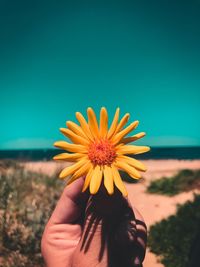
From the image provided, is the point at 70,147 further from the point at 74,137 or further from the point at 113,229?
the point at 113,229

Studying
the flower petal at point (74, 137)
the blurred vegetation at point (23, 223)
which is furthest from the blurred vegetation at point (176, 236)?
the flower petal at point (74, 137)

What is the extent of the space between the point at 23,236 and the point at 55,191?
2.58 m

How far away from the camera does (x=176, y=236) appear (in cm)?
686

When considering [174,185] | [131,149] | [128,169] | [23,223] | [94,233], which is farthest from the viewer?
[174,185]

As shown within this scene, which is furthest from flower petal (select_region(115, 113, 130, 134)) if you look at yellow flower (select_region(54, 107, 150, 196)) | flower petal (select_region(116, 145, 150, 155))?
flower petal (select_region(116, 145, 150, 155))

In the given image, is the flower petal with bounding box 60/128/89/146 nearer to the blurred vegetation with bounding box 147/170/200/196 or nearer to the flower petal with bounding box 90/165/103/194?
the flower petal with bounding box 90/165/103/194

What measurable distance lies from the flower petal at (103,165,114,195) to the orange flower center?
40 millimetres

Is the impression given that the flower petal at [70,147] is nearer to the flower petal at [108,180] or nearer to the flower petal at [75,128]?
the flower petal at [75,128]

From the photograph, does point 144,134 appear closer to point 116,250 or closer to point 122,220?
point 122,220

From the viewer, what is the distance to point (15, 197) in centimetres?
715

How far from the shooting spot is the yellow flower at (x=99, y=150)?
201 centimetres

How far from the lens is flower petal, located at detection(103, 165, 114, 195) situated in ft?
6.03

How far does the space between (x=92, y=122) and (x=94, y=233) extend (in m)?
0.63

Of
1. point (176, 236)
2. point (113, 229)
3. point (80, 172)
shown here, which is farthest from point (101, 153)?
point (176, 236)
